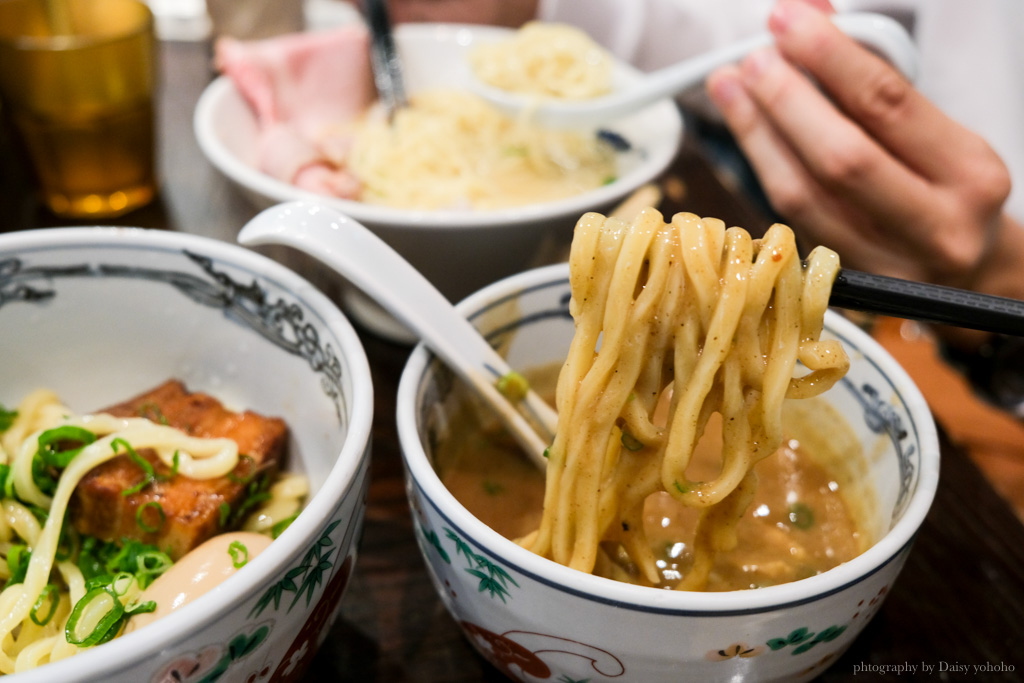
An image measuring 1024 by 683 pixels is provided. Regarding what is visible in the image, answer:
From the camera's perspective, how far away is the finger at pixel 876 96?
1.28m

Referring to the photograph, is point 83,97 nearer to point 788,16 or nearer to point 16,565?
point 16,565

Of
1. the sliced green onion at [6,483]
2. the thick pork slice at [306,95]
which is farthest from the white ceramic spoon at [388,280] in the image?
the thick pork slice at [306,95]

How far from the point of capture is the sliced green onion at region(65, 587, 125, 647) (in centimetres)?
73

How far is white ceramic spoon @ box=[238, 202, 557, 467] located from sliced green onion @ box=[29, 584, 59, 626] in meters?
0.45

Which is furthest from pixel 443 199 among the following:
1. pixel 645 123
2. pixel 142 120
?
pixel 142 120

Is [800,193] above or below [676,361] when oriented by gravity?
below

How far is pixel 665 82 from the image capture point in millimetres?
1689

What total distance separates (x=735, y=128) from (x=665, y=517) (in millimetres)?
914

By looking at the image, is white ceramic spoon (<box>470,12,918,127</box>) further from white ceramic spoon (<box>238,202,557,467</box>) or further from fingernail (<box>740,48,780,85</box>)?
white ceramic spoon (<box>238,202,557,467</box>)

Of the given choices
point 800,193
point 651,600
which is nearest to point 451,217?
point 800,193

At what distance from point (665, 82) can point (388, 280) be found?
3.40 feet

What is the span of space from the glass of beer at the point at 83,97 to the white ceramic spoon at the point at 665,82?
76cm

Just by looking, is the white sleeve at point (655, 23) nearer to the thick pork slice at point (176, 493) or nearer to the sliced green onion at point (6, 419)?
the thick pork slice at point (176, 493)

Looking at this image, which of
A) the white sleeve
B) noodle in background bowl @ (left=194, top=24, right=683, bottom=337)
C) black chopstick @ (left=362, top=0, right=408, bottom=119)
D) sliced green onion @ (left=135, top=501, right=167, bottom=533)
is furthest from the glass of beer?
A: the white sleeve
